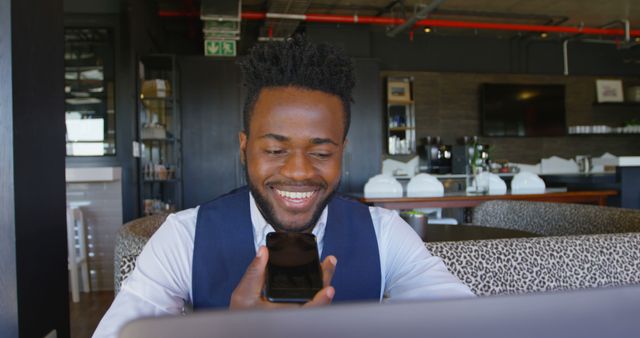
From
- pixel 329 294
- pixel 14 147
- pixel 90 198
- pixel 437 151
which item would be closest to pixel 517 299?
pixel 329 294

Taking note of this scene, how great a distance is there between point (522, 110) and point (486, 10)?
184 cm

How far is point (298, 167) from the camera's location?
0.80 metres

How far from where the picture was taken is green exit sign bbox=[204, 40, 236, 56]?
225 inches

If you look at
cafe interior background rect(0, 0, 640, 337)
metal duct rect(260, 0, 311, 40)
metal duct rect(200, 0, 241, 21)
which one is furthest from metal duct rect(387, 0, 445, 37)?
metal duct rect(200, 0, 241, 21)

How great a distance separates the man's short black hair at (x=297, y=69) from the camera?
0.84m

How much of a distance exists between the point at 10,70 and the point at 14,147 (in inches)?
8.1

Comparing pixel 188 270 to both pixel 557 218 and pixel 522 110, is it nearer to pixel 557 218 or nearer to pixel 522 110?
pixel 557 218

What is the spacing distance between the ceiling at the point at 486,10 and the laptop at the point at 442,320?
5552 millimetres

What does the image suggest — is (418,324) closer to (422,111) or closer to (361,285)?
(361,285)

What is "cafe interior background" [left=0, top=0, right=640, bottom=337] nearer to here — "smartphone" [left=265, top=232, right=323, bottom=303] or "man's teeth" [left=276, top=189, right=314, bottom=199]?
"man's teeth" [left=276, top=189, right=314, bottom=199]

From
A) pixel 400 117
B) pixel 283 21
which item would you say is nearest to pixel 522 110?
pixel 400 117

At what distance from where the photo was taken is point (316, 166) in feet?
2.67

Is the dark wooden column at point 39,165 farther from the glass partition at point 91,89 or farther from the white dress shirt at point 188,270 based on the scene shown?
the glass partition at point 91,89

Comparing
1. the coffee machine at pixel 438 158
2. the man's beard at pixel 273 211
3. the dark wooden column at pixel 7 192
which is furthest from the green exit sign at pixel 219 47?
the man's beard at pixel 273 211
